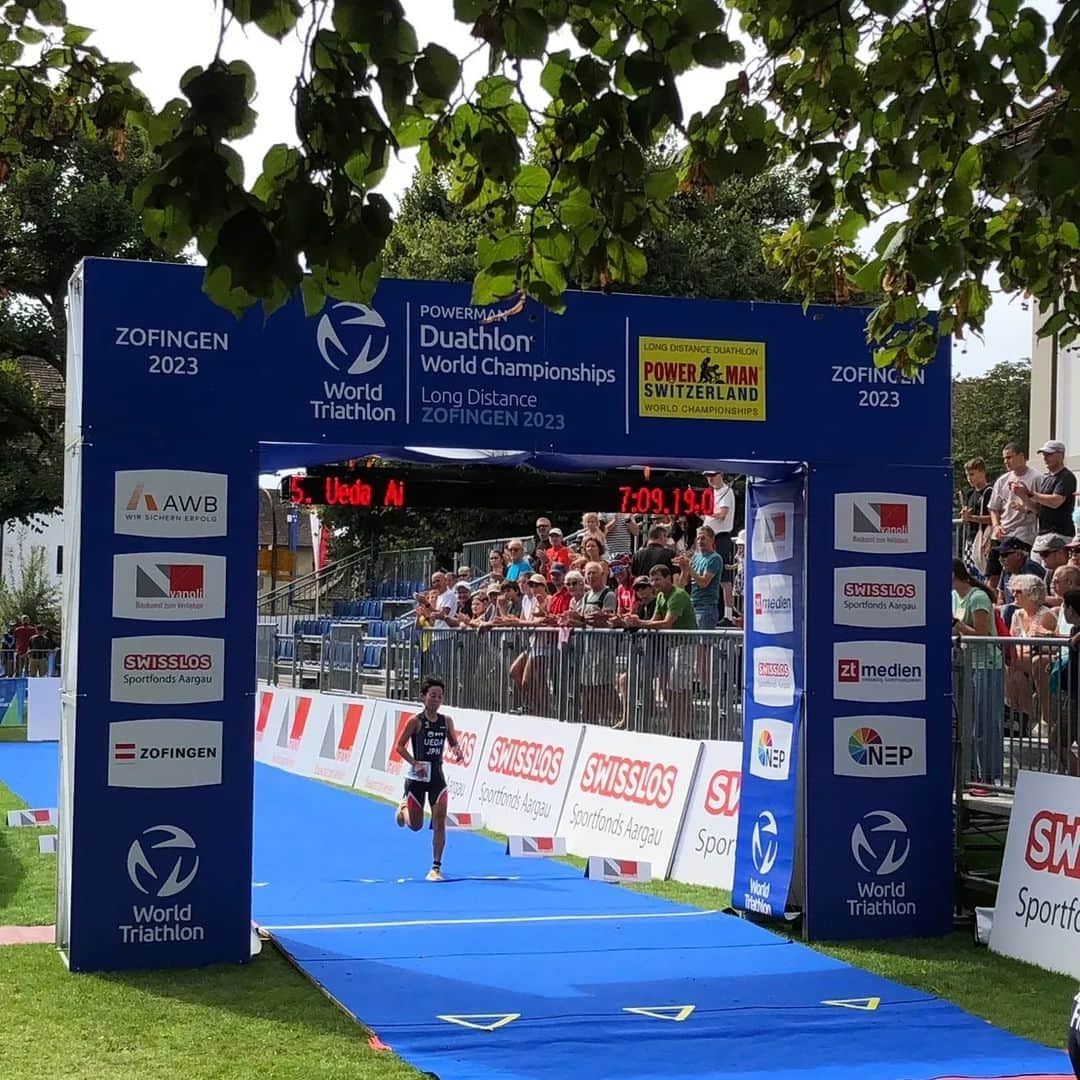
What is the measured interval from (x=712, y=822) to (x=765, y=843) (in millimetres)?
2040

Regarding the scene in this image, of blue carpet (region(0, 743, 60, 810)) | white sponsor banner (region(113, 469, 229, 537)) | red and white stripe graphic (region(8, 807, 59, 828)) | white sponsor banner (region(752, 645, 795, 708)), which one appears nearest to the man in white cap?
white sponsor banner (region(752, 645, 795, 708))

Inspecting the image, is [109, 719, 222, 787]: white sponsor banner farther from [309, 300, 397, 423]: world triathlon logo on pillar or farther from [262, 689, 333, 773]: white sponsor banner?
[262, 689, 333, 773]: white sponsor banner

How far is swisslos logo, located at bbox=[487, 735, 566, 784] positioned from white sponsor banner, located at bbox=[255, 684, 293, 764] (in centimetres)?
942

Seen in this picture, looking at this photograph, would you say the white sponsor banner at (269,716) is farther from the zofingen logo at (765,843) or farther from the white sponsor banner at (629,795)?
the zofingen logo at (765,843)

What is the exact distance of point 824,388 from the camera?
1170cm

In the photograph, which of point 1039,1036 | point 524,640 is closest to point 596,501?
point 524,640

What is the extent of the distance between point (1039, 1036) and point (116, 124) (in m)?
6.56

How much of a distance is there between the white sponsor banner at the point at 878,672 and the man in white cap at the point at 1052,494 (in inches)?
134

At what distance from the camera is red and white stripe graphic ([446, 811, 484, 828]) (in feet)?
57.5

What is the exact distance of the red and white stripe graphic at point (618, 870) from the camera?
13906mm

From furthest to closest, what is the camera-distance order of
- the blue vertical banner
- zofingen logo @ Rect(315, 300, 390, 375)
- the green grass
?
1. the blue vertical banner
2. zofingen logo @ Rect(315, 300, 390, 375)
3. the green grass

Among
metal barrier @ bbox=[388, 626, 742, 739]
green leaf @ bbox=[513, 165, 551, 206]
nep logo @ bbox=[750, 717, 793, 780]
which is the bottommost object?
nep logo @ bbox=[750, 717, 793, 780]

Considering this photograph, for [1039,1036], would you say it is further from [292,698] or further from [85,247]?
[85,247]

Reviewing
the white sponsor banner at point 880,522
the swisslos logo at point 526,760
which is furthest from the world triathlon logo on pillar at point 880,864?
the swisslos logo at point 526,760
